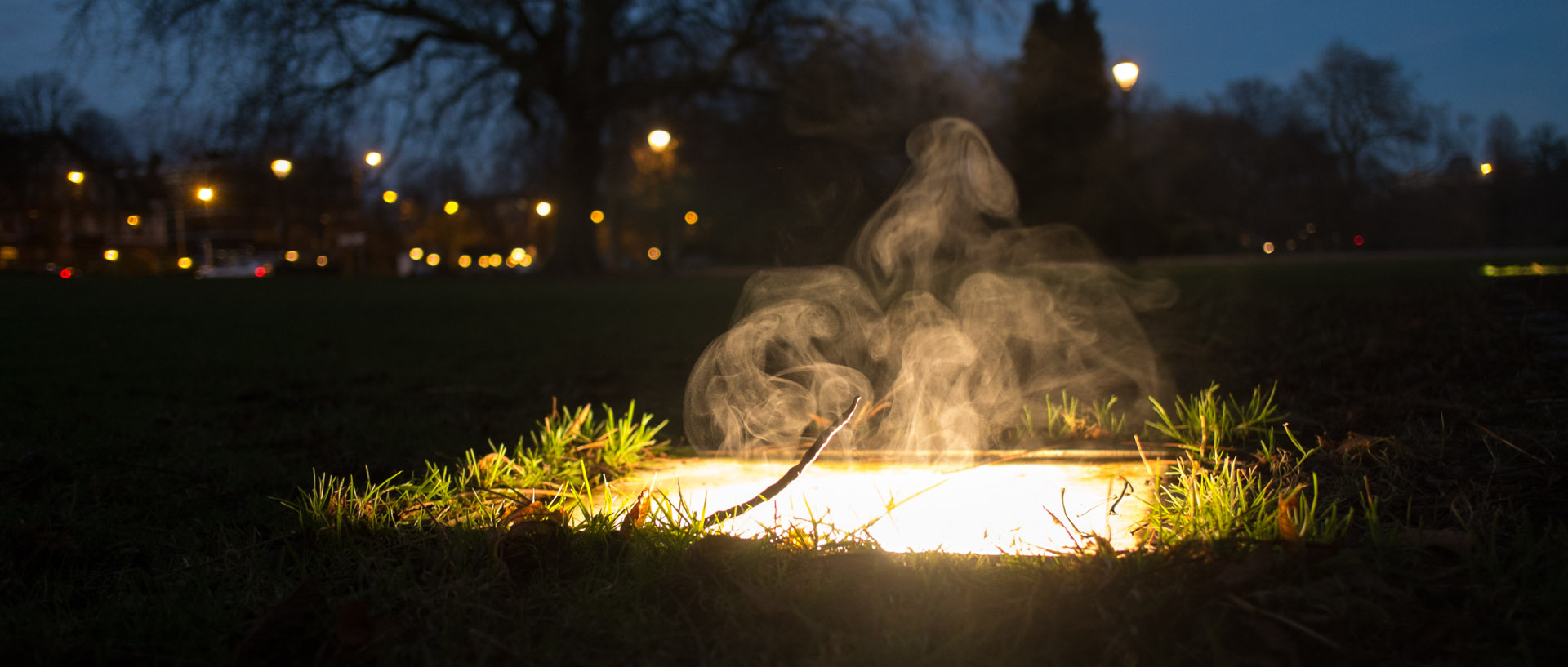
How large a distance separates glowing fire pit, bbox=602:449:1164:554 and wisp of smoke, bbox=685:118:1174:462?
0.22 meters

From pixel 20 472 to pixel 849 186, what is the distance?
1125 cm

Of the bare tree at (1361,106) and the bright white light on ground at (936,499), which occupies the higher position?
the bare tree at (1361,106)

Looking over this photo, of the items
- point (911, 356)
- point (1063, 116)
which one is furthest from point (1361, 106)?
point (911, 356)

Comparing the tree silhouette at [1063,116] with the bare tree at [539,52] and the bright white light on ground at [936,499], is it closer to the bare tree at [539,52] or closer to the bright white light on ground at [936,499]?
the bare tree at [539,52]

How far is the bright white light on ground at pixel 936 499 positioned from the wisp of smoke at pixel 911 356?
25cm

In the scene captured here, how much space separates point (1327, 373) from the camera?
4.16m

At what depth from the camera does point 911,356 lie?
3.41 meters

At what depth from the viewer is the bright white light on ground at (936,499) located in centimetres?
200

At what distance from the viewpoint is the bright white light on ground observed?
78.8 inches

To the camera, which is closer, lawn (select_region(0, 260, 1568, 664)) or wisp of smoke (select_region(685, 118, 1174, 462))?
lawn (select_region(0, 260, 1568, 664))

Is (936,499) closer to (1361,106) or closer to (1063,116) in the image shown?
(1063,116)

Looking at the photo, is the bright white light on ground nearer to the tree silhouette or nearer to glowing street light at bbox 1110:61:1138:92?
glowing street light at bbox 1110:61:1138:92

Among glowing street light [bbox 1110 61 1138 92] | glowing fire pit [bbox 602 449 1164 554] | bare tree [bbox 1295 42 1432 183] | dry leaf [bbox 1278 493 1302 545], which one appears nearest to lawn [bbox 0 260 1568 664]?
dry leaf [bbox 1278 493 1302 545]

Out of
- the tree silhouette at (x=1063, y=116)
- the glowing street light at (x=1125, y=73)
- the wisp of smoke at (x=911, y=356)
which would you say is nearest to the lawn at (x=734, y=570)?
the wisp of smoke at (x=911, y=356)
